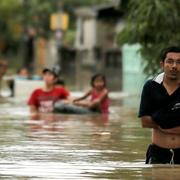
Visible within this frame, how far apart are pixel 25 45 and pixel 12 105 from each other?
37.6m

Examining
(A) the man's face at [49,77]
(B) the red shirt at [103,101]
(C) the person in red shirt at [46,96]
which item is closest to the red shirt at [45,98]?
(C) the person in red shirt at [46,96]

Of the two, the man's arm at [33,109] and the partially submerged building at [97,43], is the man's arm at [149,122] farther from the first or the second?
the partially submerged building at [97,43]

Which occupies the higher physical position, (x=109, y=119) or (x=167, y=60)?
(x=167, y=60)

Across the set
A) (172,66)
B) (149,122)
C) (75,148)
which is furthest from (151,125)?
(75,148)

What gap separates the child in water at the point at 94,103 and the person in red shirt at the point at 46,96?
0.19 meters

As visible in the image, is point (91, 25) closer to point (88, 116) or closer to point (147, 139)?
point (88, 116)

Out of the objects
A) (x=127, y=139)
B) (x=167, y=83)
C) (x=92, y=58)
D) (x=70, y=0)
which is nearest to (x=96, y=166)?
(x=167, y=83)

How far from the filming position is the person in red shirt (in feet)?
63.9

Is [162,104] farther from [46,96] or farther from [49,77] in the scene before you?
[46,96]

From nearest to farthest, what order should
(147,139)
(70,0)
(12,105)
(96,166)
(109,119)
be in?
(96,166) → (147,139) → (109,119) → (12,105) → (70,0)

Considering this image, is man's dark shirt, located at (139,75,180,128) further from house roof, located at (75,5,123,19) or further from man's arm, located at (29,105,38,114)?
house roof, located at (75,5,123,19)

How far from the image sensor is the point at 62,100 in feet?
65.8

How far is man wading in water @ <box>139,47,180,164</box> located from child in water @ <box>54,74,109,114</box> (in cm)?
1035

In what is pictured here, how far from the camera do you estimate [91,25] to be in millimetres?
52094
